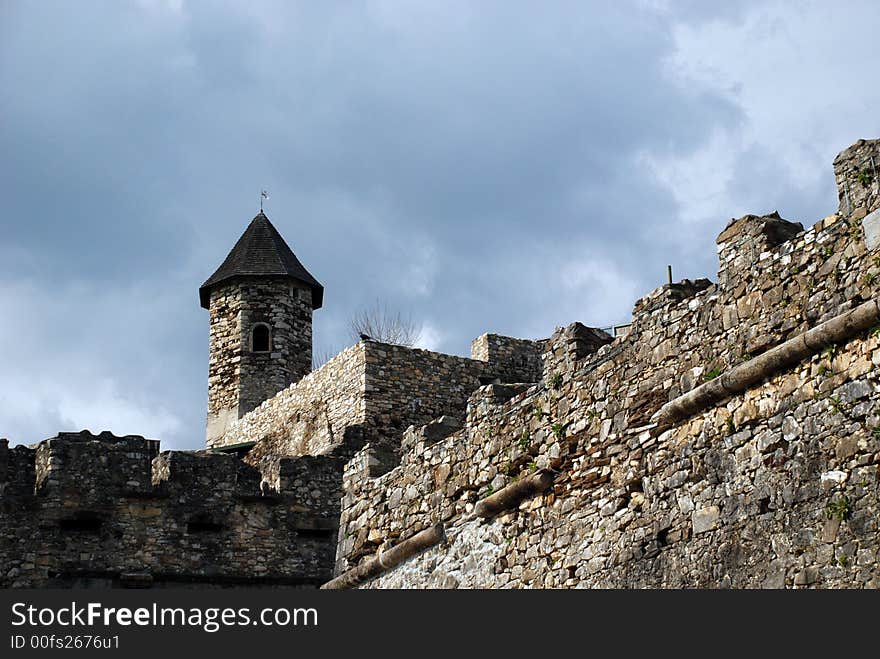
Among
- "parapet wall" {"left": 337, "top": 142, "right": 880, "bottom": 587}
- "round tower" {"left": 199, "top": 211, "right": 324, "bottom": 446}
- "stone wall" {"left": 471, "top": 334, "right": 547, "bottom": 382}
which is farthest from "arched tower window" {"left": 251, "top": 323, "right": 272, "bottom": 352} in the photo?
"parapet wall" {"left": 337, "top": 142, "right": 880, "bottom": 587}

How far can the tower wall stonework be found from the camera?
26938 millimetres

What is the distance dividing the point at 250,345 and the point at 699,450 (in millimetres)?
17786

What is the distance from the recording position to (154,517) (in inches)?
789

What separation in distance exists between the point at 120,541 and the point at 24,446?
1884mm

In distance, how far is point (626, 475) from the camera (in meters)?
11.0

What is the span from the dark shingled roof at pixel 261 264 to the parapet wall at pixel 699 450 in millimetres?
15229

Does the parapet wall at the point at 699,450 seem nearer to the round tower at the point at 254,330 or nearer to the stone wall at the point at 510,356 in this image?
the stone wall at the point at 510,356

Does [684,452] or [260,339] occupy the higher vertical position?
[260,339]

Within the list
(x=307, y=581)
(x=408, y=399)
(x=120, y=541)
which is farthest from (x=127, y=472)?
(x=408, y=399)

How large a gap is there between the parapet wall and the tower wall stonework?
546 inches

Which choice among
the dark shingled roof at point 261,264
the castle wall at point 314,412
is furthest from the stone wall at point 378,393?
the dark shingled roof at point 261,264

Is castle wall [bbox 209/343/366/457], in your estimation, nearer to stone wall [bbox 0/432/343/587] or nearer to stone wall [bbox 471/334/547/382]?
stone wall [bbox 0/432/343/587]

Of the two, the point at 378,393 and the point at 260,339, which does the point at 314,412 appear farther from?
the point at 260,339

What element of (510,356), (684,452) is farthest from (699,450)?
(510,356)
